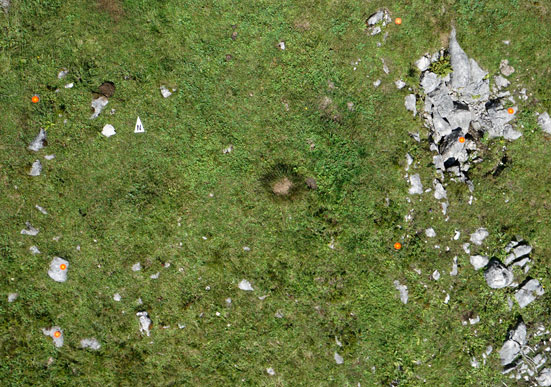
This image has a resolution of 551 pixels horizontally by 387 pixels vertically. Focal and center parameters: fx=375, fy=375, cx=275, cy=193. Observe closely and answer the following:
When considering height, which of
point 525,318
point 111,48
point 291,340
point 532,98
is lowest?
point 291,340

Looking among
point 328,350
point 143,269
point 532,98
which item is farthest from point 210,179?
point 532,98

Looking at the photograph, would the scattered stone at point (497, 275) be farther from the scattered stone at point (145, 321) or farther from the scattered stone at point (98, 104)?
the scattered stone at point (98, 104)

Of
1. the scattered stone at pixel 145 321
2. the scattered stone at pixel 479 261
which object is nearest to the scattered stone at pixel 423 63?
the scattered stone at pixel 479 261

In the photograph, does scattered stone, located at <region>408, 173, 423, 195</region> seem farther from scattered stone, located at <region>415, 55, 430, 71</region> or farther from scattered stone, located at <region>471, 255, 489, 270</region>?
scattered stone, located at <region>415, 55, 430, 71</region>

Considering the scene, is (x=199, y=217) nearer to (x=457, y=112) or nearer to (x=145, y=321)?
(x=145, y=321)

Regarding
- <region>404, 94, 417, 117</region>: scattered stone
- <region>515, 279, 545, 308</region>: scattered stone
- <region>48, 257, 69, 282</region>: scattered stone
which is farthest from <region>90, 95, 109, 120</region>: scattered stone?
<region>515, 279, 545, 308</region>: scattered stone

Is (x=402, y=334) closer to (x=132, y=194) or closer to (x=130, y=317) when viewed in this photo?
(x=130, y=317)

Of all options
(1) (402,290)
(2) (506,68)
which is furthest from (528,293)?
(2) (506,68)
